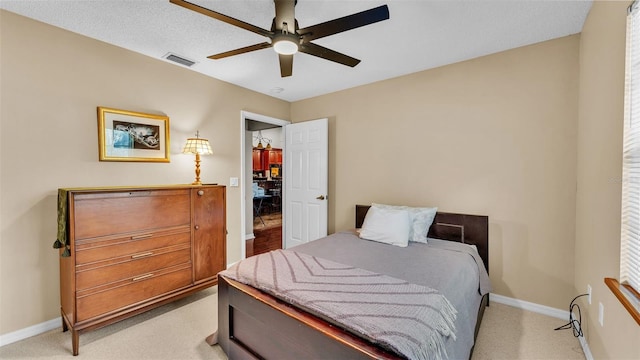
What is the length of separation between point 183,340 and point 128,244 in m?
0.88

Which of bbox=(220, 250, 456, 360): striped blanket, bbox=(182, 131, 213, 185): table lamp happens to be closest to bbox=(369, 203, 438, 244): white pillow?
bbox=(220, 250, 456, 360): striped blanket

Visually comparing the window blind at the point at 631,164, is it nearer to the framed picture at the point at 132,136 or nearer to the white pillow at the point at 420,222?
the white pillow at the point at 420,222

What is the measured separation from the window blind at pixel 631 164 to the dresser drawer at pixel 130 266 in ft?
9.90

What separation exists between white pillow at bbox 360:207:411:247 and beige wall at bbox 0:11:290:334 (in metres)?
2.30

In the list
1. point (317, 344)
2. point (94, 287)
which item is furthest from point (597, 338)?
point (94, 287)

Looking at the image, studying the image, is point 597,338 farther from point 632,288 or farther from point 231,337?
point 231,337

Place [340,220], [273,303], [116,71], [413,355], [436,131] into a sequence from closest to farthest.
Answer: [413,355]
[273,303]
[116,71]
[436,131]
[340,220]

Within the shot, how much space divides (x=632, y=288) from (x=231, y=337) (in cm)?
220

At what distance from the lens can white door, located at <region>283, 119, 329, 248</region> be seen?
3778mm

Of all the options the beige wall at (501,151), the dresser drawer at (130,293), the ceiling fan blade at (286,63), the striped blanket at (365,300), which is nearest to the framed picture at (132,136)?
the dresser drawer at (130,293)

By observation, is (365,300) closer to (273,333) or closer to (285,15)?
(273,333)

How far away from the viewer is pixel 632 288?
4.09 feet

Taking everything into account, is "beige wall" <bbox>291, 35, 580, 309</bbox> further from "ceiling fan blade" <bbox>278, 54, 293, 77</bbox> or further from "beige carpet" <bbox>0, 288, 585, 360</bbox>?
"ceiling fan blade" <bbox>278, 54, 293, 77</bbox>

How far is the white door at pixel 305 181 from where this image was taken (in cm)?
378
